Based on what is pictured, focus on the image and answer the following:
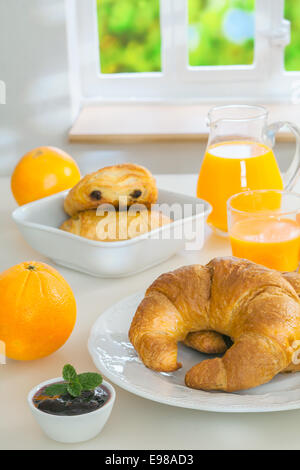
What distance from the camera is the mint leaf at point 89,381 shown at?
645mm

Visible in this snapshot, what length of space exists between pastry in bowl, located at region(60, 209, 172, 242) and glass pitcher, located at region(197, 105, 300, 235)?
154 mm

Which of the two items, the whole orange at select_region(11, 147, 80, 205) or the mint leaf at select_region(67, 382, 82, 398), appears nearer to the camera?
the mint leaf at select_region(67, 382, 82, 398)

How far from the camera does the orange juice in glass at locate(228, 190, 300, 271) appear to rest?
943mm

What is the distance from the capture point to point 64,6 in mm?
2186

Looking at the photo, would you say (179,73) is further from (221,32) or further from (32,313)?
(32,313)

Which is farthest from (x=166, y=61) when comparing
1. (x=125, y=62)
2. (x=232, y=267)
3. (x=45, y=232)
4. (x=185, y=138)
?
(x=232, y=267)

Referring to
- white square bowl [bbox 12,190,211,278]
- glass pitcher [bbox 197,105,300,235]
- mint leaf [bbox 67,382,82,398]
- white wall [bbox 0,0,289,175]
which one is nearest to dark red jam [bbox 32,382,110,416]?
mint leaf [bbox 67,382,82,398]

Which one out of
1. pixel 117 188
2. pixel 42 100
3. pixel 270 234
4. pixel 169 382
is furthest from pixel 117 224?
pixel 42 100

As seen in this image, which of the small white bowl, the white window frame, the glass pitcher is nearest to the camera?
the small white bowl

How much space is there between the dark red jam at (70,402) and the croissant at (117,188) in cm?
41

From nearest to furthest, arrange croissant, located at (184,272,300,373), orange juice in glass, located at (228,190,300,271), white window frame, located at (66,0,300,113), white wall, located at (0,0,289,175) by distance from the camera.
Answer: croissant, located at (184,272,300,373), orange juice in glass, located at (228,190,300,271), white wall, located at (0,0,289,175), white window frame, located at (66,0,300,113)

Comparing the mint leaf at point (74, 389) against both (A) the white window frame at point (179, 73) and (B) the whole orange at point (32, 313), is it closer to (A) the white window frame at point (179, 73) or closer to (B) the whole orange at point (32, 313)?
(B) the whole orange at point (32, 313)

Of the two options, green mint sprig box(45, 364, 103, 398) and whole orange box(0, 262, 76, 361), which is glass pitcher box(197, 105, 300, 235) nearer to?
whole orange box(0, 262, 76, 361)
